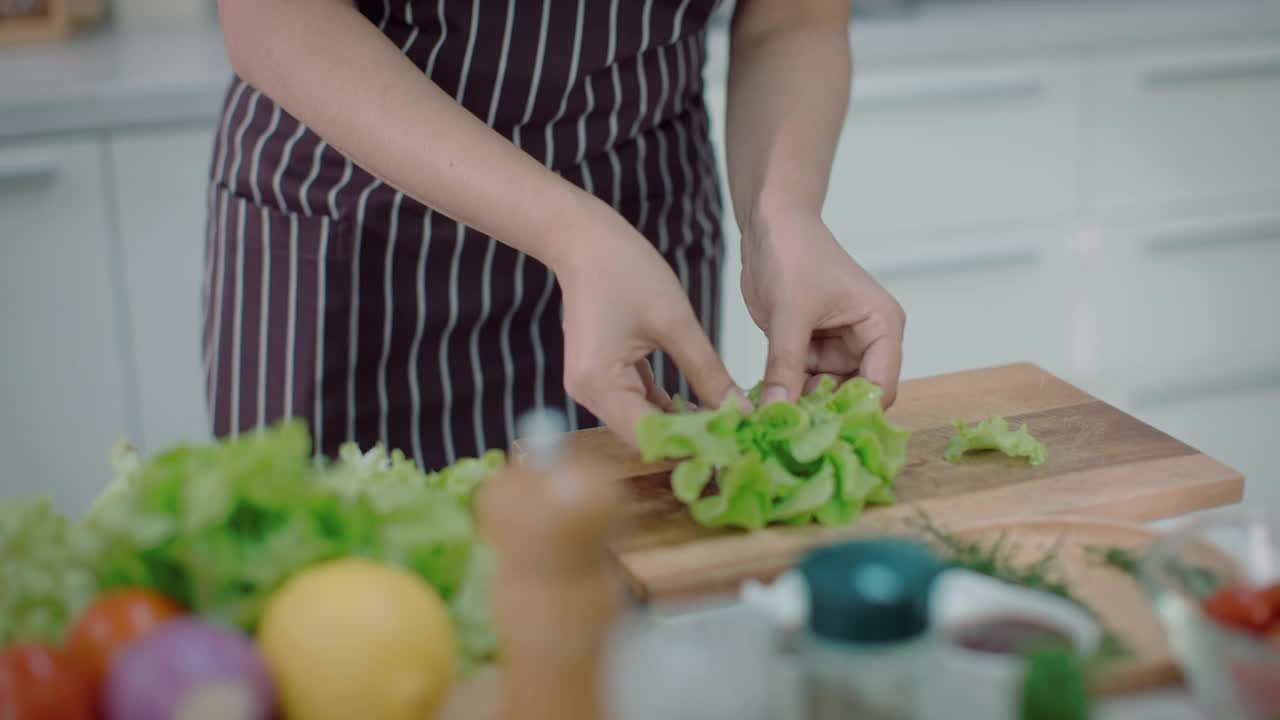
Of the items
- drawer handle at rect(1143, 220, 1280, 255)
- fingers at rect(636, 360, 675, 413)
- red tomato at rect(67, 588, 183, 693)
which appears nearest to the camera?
red tomato at rect(67, 588, 183, 693)

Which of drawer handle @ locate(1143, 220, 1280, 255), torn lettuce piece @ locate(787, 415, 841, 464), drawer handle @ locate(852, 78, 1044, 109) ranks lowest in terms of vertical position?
drawer handle @ locate(1143, 220, 1280, 255)

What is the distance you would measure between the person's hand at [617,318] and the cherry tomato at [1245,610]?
409 millimetres

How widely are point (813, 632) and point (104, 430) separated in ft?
5.20

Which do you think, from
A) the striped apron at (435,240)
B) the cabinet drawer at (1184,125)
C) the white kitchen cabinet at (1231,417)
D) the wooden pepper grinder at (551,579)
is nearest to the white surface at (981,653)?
the wooden pepper grinder at (551,579)

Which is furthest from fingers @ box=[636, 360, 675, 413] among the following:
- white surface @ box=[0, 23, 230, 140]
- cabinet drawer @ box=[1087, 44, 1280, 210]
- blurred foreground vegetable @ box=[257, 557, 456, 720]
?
cabinet drawer @ box=[1087, 44, 1280, 210]

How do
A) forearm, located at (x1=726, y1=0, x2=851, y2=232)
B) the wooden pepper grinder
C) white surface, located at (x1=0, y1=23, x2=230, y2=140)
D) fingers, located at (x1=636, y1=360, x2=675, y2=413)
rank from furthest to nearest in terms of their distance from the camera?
1. white surface, located at (x1=0, y1=23, x2=230, y2=140)
2. forearm, located at (x1=726, y1=0, x2=851, y2=232)
3. fingers, located at (x1=636, y1=360, x2=675, y2=413)
4. the wooden pepper grinder

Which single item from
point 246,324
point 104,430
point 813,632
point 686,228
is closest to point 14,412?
point 104,430

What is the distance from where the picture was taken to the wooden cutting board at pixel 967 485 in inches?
36.1

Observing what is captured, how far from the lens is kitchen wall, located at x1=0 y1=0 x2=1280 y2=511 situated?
186 centimetres

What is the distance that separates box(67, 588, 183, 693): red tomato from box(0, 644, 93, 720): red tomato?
2 cm

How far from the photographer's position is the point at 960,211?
226cm

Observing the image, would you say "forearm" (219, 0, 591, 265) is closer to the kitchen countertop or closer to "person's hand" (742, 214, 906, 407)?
"person's hand" (742, 214, 906, 407)

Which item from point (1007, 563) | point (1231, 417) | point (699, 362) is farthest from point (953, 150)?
point (1007, 563)

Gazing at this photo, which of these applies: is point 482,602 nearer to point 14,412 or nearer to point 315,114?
point 315,114
